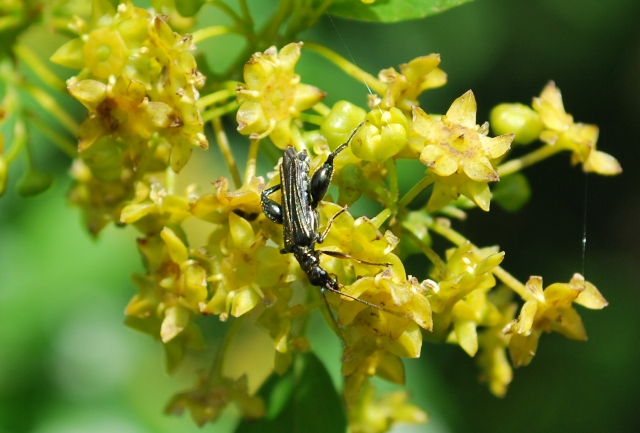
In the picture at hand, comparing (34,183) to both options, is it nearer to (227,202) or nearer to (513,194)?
(227,202)

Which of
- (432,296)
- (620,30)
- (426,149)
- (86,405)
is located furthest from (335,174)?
(620,30)

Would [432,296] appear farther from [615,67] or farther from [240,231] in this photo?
[615,67]

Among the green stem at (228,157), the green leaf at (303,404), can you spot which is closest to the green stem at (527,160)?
the green stem at (228,157)

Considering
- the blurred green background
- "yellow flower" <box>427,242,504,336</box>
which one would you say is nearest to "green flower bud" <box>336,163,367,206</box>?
"yellow flower" <box>427,242,504,336</box>

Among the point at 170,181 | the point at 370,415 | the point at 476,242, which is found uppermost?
the point at 170,181

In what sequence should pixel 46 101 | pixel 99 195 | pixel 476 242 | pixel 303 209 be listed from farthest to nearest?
pixel 476 242 → pixel 99 195 → pixel 46 101 → pixel 303 209

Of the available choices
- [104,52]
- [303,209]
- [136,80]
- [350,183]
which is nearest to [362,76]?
[350,183]

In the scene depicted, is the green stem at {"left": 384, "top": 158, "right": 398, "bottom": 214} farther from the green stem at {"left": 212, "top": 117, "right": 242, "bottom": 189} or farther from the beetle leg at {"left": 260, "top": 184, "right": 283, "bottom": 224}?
the green stem at {"left": 212, "top": 117, "right": 242, "bottom": 189}
